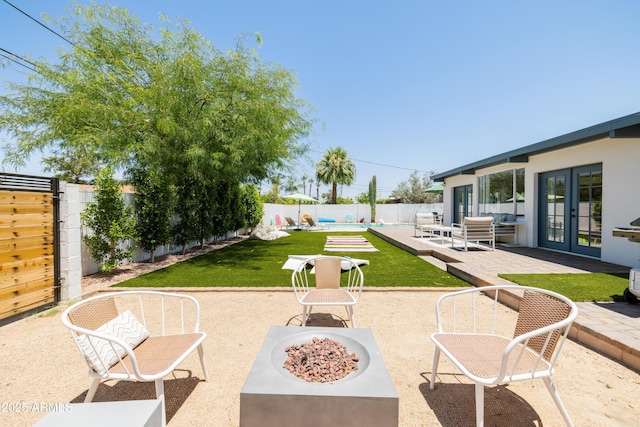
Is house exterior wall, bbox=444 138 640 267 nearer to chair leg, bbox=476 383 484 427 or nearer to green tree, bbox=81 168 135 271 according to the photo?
chair leg, bbox=476 383 484 427

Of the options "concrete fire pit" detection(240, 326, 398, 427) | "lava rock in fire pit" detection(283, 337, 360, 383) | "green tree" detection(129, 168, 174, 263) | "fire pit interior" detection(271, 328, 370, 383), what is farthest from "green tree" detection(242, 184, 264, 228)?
"concrete fire pit" detection(240, 326, 398, 427)

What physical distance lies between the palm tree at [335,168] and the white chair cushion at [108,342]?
27995 mm

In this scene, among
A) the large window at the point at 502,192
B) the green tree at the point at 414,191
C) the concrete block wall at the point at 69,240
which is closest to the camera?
the concrete block wall at the point at 69,240

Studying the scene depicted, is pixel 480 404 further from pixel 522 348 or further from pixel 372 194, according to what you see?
pixel 372 194

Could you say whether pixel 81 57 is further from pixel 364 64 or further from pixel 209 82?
pixel 364 64

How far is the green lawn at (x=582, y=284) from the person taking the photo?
4.23 metres

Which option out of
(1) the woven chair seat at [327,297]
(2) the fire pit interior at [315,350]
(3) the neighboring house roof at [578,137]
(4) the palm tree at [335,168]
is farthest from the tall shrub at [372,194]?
(2) the fire pit interior at [315,350]

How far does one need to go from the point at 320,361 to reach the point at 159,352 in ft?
4.03

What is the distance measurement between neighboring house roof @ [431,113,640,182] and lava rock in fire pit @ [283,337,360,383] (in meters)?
6.72

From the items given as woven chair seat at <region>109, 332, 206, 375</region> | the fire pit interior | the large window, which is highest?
the large window

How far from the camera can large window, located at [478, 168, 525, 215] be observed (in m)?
9.98

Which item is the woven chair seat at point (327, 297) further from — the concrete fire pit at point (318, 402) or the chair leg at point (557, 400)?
the chair leg at point (557, 400)

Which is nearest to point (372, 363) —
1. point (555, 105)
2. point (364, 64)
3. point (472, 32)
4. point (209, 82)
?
point (209, 82)

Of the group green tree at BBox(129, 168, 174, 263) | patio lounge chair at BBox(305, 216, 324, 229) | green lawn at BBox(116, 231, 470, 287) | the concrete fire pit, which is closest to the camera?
the concrete fire pit
